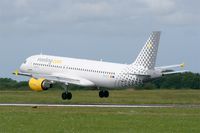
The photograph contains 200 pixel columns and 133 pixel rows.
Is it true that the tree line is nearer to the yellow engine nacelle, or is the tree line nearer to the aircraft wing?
the aircraft wing

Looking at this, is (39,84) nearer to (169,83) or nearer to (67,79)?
(67,79)

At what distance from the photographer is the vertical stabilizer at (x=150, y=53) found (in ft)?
257

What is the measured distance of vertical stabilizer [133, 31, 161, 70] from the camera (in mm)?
78438

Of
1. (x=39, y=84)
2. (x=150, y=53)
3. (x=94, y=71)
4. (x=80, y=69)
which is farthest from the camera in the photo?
(x=80, y=69)

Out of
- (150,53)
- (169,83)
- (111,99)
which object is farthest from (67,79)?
(169,83)

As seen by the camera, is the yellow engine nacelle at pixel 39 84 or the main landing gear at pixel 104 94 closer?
the yellow engine nacelle at pixel 39 84

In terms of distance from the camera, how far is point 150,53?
79.1 m

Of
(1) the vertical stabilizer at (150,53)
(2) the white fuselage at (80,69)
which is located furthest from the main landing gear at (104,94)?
(1) the vertical stabilizer at (150,53)

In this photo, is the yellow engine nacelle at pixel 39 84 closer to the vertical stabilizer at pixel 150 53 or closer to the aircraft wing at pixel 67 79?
the aircraft wing at pixel 67 79

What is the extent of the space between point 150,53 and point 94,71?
6.26 meters

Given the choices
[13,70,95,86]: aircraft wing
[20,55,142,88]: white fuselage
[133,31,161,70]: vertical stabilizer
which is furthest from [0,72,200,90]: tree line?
[133,31,161,70]: vertical stabilizer

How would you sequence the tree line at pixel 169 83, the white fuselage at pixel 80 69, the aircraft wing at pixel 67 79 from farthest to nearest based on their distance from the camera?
the tree line at pixel 169 83, the aircraft wing at pixel 67 79, the white fuselage at pixel 80 69

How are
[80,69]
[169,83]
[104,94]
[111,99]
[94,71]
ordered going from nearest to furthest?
[111,99] < [94,71] < [80,69] < [104,94] < [169,83]

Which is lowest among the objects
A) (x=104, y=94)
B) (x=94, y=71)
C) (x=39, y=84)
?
(x=104, y=94)
